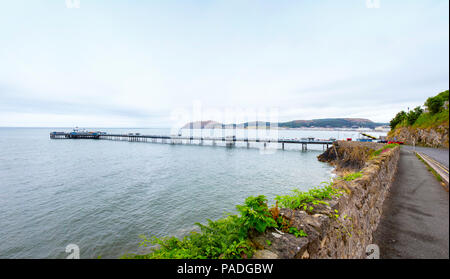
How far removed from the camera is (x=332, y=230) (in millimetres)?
3205

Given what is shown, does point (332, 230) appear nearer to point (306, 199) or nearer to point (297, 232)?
point (306, 199)

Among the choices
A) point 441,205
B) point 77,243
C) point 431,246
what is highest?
point 441,205

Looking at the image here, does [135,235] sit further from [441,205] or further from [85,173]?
[85,173]

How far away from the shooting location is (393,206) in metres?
6.89

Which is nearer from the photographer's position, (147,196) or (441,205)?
(441,205)

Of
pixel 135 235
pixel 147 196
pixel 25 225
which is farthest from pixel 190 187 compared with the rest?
pixel 25 225

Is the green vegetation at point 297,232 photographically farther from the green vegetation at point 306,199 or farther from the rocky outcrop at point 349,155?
the rocky outcrop at point 349,155

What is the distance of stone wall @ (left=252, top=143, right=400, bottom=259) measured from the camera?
2391mm

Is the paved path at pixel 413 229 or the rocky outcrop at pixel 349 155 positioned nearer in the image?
the paved path at pixel 413 229

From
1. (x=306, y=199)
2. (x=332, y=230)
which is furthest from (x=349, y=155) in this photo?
(x=332, y=230)

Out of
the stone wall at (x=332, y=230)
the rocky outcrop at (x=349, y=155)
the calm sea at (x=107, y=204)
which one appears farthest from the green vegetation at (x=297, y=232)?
the rocky outcrop at (x=349, y=155)

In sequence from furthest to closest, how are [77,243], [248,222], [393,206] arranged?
[77,243], [393,206], [248,222]

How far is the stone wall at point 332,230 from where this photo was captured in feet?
7.84
